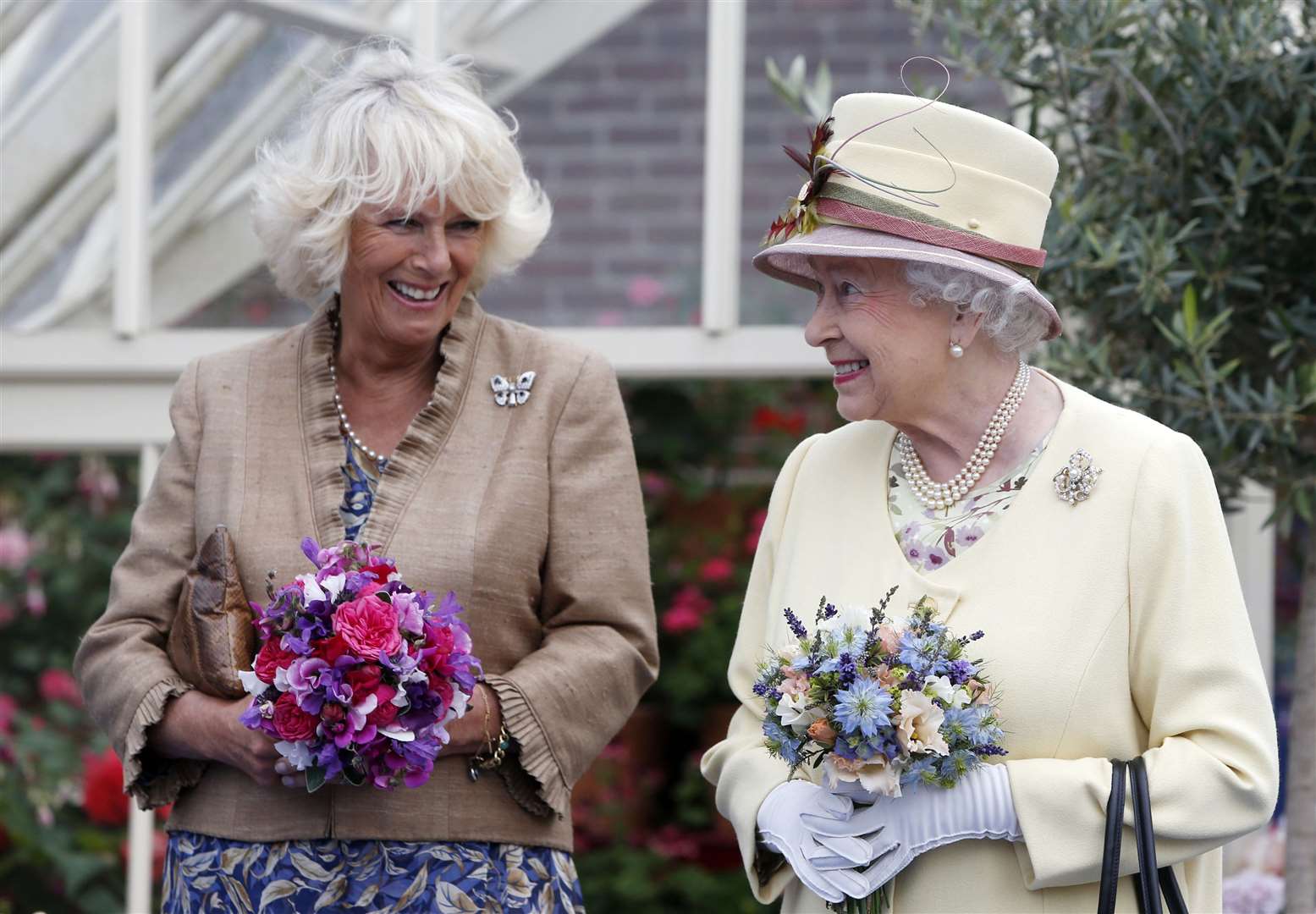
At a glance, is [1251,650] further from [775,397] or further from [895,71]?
[775,397]

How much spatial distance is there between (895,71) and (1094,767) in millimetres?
2787

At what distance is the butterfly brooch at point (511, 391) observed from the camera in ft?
9.88

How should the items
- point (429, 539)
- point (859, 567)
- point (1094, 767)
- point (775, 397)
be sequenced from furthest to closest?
point (775, 397), point (429, 539), point (859, 567), point (1094, 767)

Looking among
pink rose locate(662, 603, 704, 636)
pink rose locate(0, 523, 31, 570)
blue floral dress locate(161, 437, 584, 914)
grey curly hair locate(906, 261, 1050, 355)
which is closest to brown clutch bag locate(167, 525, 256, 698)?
blue floral dress locate(161, 437, 584, 914)

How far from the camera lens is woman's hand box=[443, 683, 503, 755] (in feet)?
8.97

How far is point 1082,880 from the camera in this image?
2.36 m

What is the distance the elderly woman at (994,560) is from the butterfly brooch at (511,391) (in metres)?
0.55

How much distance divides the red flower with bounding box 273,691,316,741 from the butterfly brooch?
0.73m

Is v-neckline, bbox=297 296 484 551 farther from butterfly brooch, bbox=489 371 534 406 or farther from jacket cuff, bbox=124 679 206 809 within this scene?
jacket cuff, bbox=124 679 206 809

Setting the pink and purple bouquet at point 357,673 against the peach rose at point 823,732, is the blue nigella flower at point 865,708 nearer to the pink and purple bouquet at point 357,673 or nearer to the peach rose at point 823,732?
the peach rose at point 823,732

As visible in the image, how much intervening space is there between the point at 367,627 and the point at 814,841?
27.9 inches

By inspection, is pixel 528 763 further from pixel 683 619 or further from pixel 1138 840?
pixel 683 619

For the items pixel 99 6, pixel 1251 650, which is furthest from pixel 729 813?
pixel 99 6

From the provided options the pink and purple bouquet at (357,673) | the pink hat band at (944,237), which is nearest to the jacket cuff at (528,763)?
the pink and purple bouquet at (357,673)
